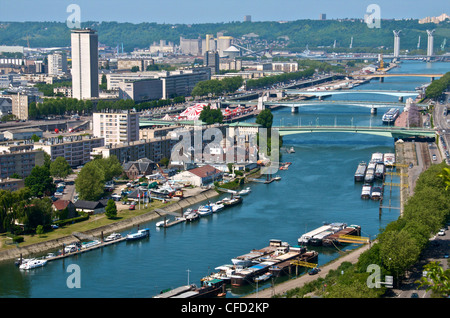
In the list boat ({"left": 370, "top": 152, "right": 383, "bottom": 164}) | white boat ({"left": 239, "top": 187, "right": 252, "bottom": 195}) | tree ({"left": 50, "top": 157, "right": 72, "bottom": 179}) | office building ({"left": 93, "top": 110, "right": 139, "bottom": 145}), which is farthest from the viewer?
office building ({"left": 93, "top": 110, "right": 139, "bottom": 145})

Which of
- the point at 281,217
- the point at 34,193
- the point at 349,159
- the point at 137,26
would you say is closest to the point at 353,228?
the point at 281,217

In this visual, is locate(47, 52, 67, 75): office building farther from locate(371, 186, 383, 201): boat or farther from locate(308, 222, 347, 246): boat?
locate(308, 222, 347, 246): boat

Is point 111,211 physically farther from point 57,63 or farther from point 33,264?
point 57,63

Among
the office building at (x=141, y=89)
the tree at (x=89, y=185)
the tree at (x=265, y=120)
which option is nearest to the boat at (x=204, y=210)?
the tree at (x=89, y=185)

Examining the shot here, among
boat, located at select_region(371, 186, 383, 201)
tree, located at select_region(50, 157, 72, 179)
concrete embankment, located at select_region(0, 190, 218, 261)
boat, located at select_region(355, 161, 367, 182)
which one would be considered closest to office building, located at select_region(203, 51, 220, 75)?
boat, located at select_region(355, 161, 367, 182)

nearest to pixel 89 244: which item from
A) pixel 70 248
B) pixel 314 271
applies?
pixel 70 248
